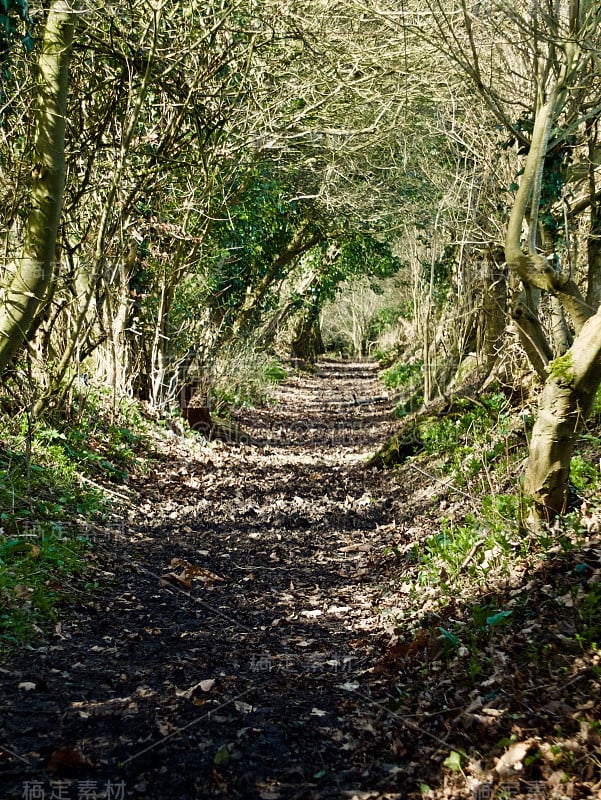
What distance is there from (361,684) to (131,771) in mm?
1620

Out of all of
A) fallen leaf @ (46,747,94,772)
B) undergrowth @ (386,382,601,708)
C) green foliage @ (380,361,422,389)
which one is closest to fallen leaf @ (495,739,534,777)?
undergrowth @ (386,382,601,708)

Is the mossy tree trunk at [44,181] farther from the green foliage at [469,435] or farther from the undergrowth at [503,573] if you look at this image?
the green foliage at [469,435]

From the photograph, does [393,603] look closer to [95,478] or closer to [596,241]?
[95,478]

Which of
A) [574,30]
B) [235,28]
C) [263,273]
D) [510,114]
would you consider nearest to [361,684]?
[574,30]

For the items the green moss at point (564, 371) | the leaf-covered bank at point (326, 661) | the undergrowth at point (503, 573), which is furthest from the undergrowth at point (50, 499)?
the green moss at point (564, 371)

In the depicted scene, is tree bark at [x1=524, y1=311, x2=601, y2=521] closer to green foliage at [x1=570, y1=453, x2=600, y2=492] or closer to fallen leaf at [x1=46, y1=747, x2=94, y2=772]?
green foliage at [x1=570, y1=453, x2=600, y2=492]

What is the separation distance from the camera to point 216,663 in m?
4.60

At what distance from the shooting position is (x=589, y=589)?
Answer: 446 cm

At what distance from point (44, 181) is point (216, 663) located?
3723mm

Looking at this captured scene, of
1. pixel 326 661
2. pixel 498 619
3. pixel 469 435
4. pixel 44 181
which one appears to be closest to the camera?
pixel 498 619

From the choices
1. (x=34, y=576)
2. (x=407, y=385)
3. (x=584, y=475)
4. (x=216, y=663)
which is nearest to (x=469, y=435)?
(x=584, y=475)

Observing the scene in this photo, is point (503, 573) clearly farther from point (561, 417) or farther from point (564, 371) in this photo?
point (564, 371)

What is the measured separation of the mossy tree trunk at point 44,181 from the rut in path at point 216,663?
2.25m

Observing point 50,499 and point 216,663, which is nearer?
point 216,663
